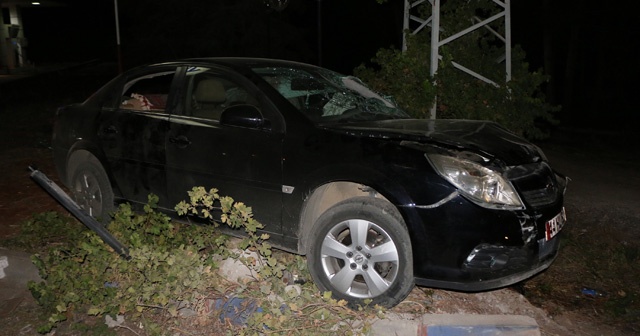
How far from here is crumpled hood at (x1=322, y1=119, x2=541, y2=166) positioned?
4238 millimetres

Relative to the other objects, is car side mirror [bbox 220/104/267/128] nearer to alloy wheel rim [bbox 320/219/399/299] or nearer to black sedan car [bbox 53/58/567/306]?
black sedan car [bbox 53/58/567/306]

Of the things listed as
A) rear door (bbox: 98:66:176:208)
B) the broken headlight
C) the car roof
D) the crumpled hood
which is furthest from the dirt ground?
the car roof

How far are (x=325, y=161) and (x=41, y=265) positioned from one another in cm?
216

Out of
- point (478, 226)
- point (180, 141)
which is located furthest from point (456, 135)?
point (180, 141)

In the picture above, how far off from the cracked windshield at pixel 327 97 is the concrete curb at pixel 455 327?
1.61 m

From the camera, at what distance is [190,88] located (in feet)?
17.5

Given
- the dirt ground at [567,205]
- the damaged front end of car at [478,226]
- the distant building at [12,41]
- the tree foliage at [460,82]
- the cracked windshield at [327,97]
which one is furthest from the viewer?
the distant building at [12,41]

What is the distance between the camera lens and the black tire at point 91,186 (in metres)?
5.72

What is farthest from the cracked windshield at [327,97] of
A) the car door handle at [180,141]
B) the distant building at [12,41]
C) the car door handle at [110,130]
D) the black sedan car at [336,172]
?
the distant building at [12,41]

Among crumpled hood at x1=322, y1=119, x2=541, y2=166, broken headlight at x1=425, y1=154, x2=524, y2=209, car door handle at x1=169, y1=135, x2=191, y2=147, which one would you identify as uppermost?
crumpled hood at x1=322, y1=119, x2=541, y2=166

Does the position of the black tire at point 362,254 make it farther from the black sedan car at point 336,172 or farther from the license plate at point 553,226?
the license plate at point 553,226

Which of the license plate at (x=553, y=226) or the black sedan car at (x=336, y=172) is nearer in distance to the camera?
the black sedan car at (x=336, y=172)

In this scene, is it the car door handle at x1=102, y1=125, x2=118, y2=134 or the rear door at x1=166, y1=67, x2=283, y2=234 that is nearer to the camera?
the rear door at x1=166, y1=67, x2=283, y2=234

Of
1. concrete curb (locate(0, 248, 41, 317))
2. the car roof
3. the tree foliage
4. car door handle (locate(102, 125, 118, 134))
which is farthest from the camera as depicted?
the tree foliage
